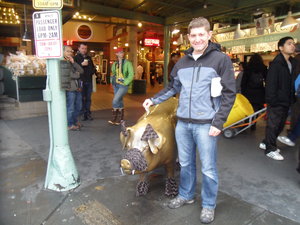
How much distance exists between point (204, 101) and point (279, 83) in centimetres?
223

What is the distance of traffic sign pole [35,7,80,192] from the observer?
3104mm

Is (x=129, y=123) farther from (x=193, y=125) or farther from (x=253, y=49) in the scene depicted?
(x=253, y=49)

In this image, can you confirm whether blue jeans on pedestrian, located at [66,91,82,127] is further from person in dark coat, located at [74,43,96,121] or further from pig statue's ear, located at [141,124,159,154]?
pig statue's ear, located at [141,124,159,154]

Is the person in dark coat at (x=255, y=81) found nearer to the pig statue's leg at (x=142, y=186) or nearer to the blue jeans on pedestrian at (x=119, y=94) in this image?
the blue jeans on pedestrian at (x=119, y=94)

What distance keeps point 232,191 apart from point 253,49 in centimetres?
657

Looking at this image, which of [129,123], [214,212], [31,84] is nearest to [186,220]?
[214,212]

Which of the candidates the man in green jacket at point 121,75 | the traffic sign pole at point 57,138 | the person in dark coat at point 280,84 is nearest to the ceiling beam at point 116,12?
the man in green jacket at point 121,75

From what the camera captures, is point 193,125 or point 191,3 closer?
point 193,125

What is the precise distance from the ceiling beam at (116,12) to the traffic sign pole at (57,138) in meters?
5.76

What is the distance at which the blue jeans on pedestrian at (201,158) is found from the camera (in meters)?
2.40

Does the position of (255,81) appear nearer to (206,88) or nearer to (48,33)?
(206,88)

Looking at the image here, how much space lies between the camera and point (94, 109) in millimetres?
8547

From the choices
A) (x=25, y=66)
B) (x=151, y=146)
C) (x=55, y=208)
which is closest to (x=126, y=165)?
(x=151, y=146)

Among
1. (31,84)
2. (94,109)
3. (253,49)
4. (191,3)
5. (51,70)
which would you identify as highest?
(191,3)
